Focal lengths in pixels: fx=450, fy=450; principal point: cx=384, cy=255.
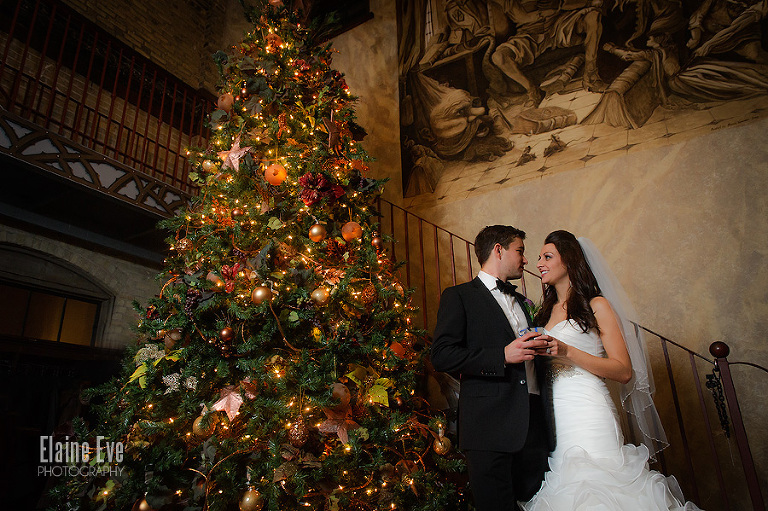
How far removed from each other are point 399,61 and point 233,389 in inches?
242

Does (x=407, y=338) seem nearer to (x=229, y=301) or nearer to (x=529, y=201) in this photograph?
(x=229, y=301)

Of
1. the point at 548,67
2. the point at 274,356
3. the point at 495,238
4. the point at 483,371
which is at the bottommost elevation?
the point at 483,371

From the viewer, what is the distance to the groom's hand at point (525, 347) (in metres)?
1.72

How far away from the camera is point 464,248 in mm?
5844

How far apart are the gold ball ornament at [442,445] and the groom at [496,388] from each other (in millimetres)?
665

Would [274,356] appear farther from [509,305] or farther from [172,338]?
[509,305]

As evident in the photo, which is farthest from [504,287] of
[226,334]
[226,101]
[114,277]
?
[114,277]

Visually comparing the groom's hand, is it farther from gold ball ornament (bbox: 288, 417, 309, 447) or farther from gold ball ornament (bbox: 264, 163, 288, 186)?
gold ball ornament (bbox: 264, 163, 288, 186)

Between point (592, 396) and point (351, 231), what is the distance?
65.0 inches

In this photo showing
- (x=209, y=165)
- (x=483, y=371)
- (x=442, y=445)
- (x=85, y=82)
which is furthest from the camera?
(x=85, y=82)

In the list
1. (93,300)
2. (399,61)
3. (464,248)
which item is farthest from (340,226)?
(399,61)

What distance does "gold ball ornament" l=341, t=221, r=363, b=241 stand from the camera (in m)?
2.89

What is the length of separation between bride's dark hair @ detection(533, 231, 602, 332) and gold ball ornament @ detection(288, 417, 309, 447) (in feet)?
4.20

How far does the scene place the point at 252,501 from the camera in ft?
6.62
